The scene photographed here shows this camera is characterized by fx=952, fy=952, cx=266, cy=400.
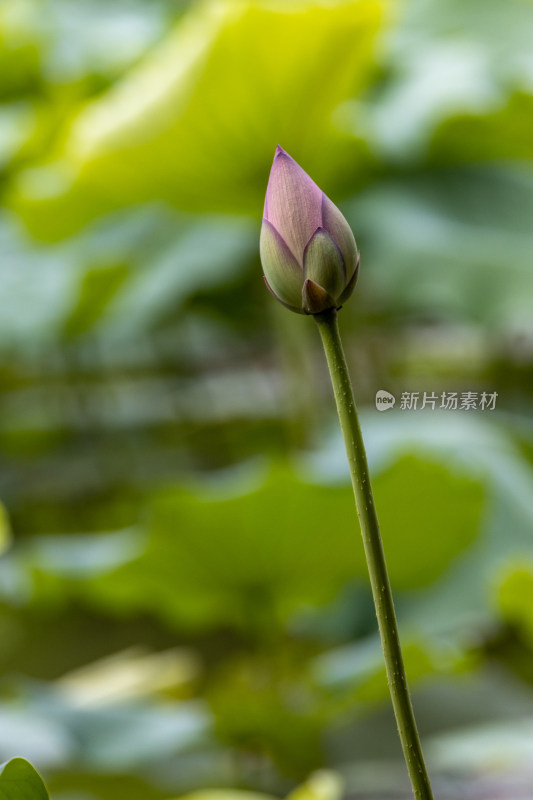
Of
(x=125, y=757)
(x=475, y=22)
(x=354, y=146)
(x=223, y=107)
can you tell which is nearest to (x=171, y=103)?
(x=223, y=107)

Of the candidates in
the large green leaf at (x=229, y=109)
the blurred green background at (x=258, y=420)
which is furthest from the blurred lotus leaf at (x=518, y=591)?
the large green leaf at (x=229, y=109)

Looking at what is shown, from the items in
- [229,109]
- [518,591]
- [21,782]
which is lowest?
[21,782]

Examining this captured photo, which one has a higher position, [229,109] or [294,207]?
[229,109]

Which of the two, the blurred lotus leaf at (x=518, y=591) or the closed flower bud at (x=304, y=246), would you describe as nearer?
the closed flower bud at (x=304, y=246)

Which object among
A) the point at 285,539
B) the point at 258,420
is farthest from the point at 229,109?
the point at 258,420

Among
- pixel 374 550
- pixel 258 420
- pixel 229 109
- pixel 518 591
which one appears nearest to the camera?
pixel 374 550

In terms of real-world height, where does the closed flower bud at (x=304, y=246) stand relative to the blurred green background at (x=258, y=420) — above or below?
below

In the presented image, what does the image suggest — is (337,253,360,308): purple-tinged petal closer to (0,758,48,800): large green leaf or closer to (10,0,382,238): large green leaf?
(0,758,48,800): large green leaf

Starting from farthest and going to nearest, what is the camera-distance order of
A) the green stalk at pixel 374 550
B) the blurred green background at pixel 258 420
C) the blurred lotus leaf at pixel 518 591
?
the blurred green background at pixel 258 420, the blurred lotus leaf at pixel 518 591, the green stalk at pixel 374 550

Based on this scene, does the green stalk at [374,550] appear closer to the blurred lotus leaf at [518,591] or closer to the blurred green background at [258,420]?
the blurred green background at [258,420]

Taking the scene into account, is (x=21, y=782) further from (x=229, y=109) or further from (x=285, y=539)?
(x=229, y=109)

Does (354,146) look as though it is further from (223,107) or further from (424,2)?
(424,2)
